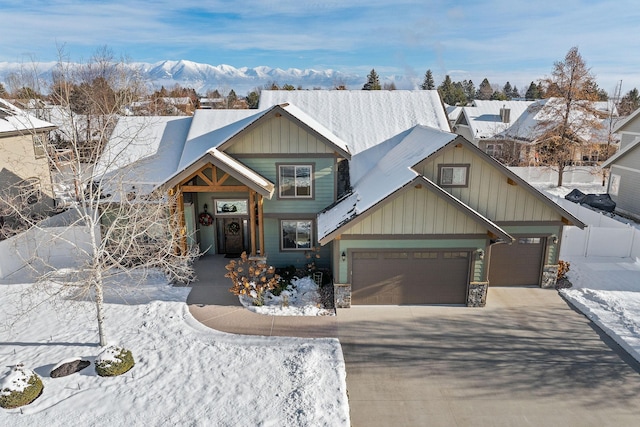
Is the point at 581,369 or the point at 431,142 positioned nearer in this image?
the point at 581,369

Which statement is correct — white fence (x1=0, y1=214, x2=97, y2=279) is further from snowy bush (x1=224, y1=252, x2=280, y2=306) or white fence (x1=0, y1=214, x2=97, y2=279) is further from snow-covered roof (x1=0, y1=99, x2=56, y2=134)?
snowy bush (x1=224, y1=252, x2=280, y2=306)

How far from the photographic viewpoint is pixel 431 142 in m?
15.5

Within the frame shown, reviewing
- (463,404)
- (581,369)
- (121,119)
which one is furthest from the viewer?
(121,119)

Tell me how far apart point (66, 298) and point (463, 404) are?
12.4 m

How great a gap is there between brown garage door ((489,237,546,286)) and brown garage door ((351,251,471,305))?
6.62 feet

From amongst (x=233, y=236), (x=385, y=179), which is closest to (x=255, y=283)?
(x=233, y=236)

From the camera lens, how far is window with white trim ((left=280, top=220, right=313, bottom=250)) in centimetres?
1673

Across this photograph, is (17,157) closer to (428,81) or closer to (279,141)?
(279,141)

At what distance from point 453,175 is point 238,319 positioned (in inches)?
339

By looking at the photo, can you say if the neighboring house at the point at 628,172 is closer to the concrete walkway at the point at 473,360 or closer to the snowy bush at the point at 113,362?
the concrete walkway at the point at 473,360

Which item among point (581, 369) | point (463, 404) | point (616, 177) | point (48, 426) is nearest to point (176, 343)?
point (48, 426)

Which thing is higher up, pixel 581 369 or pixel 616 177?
pixel 616 177

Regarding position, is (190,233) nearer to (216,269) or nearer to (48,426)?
(216,269)

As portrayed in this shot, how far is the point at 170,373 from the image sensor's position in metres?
10.4
